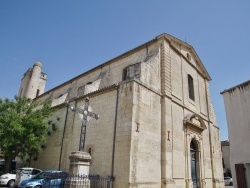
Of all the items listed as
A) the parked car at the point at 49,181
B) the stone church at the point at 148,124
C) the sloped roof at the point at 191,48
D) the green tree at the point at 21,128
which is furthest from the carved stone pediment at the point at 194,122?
the green tree at the point at 21,128

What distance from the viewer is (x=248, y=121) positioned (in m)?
9.61

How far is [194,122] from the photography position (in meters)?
14.0

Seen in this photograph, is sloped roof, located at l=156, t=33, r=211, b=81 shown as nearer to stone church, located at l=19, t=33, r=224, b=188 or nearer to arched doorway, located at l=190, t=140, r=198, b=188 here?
stone church, located at l=19, t=33, r=224, b=188

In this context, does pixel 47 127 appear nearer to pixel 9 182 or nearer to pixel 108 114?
pixel 9 182

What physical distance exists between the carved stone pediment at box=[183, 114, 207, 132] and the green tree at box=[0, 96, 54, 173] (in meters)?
8.93

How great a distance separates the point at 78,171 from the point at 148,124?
4352 mm

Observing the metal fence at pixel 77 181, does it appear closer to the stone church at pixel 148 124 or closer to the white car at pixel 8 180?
the stone church at pixel 148 124

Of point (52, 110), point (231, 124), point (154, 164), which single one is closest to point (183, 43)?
point (231, 124)

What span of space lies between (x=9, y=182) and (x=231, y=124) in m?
12.2

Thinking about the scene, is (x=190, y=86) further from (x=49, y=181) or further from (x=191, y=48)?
(x=49, y=181)

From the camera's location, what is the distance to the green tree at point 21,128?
40.7 feet

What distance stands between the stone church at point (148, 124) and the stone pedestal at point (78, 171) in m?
1.92

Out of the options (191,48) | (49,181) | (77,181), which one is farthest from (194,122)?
(49,181)

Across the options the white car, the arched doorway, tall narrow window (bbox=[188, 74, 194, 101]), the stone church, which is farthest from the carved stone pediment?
the white car
